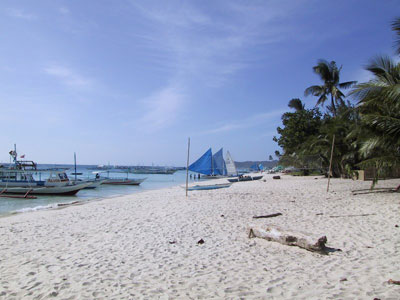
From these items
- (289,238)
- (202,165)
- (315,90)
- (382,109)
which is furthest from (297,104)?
(289,238)

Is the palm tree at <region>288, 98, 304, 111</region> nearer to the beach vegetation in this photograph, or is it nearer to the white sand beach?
the beach vegetation

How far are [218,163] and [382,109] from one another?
33463 mm

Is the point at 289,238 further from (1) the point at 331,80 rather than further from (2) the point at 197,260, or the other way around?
(1) the point at 331,80

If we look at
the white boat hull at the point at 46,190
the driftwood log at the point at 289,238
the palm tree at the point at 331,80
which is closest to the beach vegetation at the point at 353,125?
the palm tree at the point at 331,80

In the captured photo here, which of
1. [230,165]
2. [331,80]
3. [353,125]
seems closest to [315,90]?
[331,80]

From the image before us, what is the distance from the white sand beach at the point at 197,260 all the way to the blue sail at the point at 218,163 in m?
34.3

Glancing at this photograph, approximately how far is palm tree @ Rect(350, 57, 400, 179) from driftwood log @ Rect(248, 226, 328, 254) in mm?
7067

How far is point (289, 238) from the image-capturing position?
230 inches

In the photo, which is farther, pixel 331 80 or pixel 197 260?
pixel 331 80

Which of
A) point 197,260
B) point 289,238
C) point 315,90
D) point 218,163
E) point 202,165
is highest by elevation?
point 315,90

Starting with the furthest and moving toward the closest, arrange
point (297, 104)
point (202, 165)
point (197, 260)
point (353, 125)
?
point (297, 104), point (202, 165), point (353, 125), point (197, 260)

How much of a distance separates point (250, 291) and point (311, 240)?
2.15m

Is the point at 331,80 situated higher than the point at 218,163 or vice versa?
the point at 331,80

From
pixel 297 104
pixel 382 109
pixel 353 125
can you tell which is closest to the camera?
pixel 382 109
